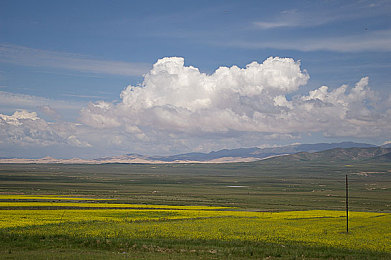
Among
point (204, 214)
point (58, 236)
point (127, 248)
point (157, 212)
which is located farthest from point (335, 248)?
point (157, 212)

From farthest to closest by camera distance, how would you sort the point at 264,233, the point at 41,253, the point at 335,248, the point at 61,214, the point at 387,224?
1. the point at 61,214
2. the point at 387,224
3. the point at 264,233
4. the point at 335,248
5. the point at 41,253

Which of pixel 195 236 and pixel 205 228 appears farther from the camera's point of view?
pixel 205 228

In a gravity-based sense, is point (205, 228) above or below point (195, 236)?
below

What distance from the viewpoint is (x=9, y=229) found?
4328 centimetres

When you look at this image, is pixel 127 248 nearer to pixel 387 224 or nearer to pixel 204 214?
pixel 204 214

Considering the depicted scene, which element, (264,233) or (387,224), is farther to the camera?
(387,224)

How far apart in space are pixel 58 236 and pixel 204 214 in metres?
30.6

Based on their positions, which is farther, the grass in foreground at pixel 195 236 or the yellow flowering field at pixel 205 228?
the yellow flowering field at pixel 205 228

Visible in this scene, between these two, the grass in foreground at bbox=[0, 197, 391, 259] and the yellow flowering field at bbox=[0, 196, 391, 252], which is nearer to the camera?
the grass in foreground at bbox=[0, 197, 391, 259]

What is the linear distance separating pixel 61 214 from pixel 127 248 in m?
26.9

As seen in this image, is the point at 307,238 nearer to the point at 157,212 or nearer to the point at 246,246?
the point at 246,246

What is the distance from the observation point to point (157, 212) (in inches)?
2731

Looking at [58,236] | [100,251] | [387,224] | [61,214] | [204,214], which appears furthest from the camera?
[204,214]

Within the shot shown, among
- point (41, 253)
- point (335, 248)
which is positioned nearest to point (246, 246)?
point (335, 248)
